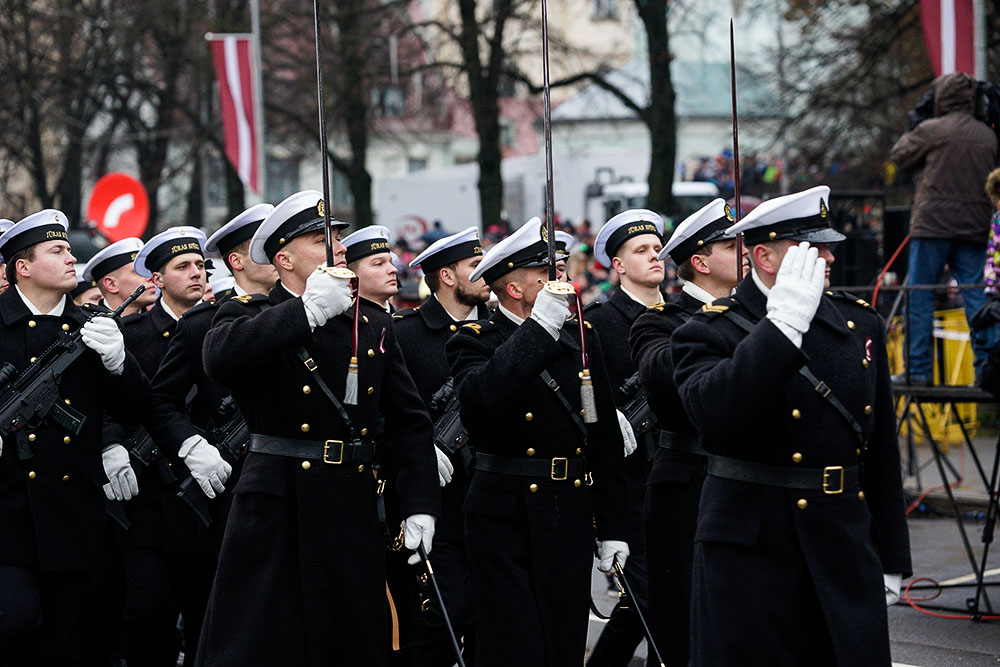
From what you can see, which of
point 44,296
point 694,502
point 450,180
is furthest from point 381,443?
point 450,180

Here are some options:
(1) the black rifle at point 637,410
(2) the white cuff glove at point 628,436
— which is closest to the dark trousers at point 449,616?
(2) the white cuff glove at point 628,436

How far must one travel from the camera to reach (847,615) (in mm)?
4828

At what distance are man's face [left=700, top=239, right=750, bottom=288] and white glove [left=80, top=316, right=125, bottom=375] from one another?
2.67 meters

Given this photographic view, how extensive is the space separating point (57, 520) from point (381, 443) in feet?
5.51

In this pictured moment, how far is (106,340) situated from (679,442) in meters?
2.61

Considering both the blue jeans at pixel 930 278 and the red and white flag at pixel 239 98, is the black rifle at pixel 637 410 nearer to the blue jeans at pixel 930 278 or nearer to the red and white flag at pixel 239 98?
the blue jeans at pixel 930 278

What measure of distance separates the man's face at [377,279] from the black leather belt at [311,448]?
3.03 m

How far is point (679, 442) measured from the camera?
6645 millimetres

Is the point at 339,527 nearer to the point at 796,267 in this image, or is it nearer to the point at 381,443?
the point at 381,443

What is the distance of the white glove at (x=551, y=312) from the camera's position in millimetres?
5988

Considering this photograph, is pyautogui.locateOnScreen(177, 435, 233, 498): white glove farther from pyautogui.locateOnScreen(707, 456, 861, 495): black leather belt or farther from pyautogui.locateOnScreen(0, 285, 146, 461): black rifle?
pyautogui.locateOnScreen(707, 456, 861, 495): black leather belt

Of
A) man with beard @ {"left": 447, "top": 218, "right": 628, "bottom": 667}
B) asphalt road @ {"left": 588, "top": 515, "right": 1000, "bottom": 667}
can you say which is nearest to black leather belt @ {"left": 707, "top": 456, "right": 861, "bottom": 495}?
man with beard @ {"left": 447, "top": 218, "right": 628, "bottom": 667}

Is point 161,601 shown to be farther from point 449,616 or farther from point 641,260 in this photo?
point 641,260

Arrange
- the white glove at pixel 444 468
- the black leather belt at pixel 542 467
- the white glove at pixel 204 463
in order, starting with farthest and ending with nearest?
1. the white glove at pixel 444 468
2. the white glove at pixel 204 463
3. the black leather belt at pixel 542 467
